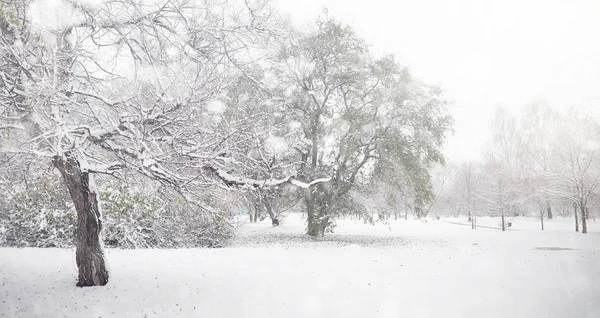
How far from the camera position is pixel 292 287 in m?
7.13

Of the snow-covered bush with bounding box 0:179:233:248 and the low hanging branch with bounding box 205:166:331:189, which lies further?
the snow-covered bush with bounding box 0:179:233:248

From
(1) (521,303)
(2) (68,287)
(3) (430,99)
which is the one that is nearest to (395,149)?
(3) (430,99)

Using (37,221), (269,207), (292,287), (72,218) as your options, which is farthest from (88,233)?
(269,207)

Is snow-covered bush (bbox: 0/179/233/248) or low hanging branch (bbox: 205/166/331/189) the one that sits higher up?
low hanging branch (bbox: 205/166/331/189)

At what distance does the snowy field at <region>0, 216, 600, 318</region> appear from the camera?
593 cm

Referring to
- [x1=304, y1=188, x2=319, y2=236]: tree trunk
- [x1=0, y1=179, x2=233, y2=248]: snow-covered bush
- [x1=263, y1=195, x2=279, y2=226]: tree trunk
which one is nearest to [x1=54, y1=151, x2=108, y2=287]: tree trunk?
[x1=263, y1=195, x2=279, y2=226]: tree trunk

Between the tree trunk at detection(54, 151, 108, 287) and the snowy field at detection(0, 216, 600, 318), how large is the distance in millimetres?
257

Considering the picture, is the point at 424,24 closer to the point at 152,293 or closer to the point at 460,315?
the point at 460,315

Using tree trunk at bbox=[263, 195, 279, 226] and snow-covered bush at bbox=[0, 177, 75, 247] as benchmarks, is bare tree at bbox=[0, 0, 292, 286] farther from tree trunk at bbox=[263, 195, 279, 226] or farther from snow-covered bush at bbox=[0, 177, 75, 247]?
snow-covered bush at bbox=[0, 177, 75, 247]

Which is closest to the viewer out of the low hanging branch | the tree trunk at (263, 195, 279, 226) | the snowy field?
the low hanging branch

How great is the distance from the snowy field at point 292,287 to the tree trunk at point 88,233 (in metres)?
0.26

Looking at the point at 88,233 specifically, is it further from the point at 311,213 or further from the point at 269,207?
the point at 311,213

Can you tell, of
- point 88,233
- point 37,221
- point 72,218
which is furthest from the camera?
point 72,218

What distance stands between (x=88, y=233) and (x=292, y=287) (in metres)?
3.97
